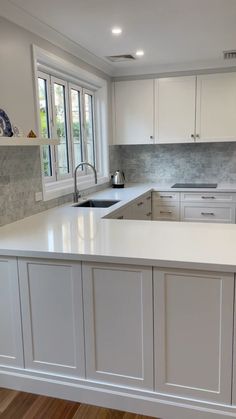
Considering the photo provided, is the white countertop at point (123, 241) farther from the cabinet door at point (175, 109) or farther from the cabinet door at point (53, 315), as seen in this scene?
the cabinet door at point (175, 109)

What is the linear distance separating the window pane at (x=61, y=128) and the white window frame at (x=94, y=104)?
0.08 meters

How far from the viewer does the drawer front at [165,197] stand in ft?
14.2

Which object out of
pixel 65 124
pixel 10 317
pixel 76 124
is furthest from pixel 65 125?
pixel 10 317

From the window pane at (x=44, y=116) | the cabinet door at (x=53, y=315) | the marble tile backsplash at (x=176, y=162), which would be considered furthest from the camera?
the marble tile backsplash at (x=176, y=162)

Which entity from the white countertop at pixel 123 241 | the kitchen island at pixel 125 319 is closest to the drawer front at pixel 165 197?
the white countertop at pixel 123 241

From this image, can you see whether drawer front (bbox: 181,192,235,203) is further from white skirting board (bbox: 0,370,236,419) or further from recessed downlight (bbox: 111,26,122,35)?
white skirting board (bbox: 0,370,236,419)

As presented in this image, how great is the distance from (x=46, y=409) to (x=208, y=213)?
2898mm

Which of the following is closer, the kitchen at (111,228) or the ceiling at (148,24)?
the kitchen at (111,228)

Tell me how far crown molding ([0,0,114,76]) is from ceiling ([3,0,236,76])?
0.04 meters

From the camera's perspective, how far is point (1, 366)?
2.17 metres

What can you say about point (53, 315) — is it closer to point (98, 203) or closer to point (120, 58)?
point (98, 203)

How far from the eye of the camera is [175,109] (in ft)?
14.4

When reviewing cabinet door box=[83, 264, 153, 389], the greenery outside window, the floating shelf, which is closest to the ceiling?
the greenery outside window

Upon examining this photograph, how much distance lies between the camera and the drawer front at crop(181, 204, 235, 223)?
4188 mm
